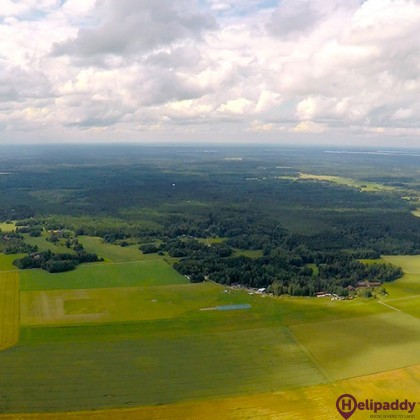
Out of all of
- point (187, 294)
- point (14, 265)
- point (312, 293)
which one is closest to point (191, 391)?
point (187, 294)

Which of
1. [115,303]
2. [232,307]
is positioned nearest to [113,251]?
[115,303]

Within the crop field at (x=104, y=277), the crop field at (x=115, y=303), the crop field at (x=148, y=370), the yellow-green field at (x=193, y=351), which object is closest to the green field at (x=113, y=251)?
the crop field at (x=104, y=277)

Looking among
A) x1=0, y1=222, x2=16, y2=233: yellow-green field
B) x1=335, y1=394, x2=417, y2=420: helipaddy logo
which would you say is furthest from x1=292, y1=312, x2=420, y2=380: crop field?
x1=0, y1=222, x2=16, y2=233: yellow-green field

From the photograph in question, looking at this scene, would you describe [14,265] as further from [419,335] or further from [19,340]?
[419,335]

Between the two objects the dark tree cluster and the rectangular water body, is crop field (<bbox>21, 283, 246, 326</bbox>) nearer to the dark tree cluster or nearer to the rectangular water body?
the rectangular water body

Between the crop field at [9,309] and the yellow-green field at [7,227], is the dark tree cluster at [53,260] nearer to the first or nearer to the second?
the crop field at [9,309]

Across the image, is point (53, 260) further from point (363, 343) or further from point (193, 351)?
point (363, 343)
